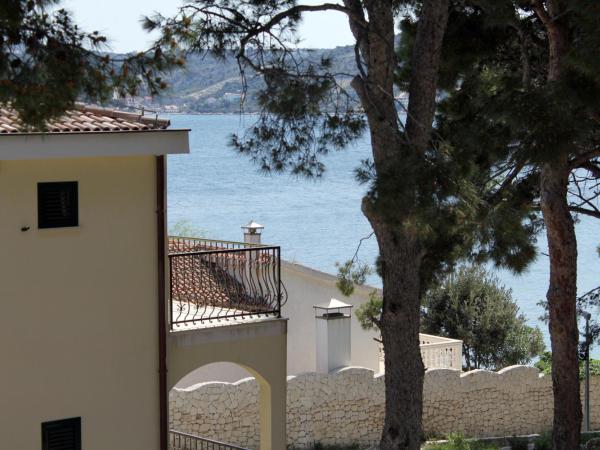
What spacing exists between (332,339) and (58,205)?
11377 millimetres

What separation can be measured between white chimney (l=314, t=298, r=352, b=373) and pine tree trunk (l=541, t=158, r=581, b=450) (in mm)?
7372

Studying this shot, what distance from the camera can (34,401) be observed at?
12.7 meters

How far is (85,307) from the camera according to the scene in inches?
515

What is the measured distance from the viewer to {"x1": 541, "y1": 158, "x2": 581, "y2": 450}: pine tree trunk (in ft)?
52.0

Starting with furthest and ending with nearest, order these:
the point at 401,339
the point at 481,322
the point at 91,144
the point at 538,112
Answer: the point at 481,322 → the point at 91,144 → the point at 401,339 → the point at 538,112

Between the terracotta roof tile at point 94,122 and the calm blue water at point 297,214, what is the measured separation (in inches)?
1615

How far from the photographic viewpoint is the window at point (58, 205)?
12.7 m

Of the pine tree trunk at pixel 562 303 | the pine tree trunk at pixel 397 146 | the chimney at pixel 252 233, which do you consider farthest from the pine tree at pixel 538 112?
the chimney at pixel 252 233

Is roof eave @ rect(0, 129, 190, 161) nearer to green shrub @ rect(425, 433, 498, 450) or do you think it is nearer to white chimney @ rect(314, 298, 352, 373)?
green shrub @ rect(425, 433, 498, 450)

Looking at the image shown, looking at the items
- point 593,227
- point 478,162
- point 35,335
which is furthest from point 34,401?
point 593,227

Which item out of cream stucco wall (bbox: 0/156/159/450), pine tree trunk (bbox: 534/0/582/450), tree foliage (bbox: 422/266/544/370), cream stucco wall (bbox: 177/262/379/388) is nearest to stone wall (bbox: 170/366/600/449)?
cream stucco wall (bbox: 177/262/379/388)

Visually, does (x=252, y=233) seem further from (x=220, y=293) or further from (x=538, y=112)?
(x=538, y=112)

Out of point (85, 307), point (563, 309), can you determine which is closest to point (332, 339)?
point (563, 309)

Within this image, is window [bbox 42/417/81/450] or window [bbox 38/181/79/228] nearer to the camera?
window [bbox 38/181/79/228]
